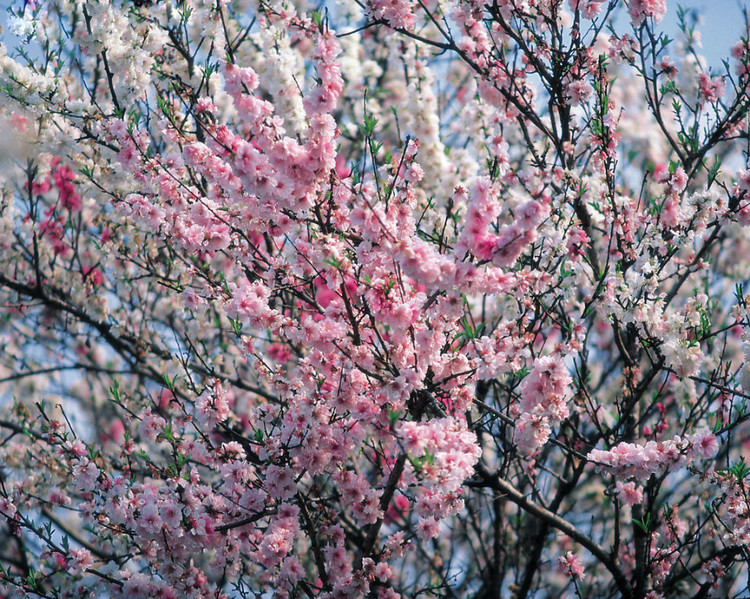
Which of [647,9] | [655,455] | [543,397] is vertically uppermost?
[647,9]

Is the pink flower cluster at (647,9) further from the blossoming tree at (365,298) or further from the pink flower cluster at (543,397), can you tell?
the pink flower cluster at (543,397)

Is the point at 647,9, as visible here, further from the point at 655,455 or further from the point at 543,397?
the point at 655,455

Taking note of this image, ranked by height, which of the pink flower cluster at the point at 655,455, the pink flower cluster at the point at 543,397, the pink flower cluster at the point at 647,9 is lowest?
the pink flower cluster at the point at 655,455

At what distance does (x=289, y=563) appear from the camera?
386 centimetres

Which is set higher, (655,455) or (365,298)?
(365,298)

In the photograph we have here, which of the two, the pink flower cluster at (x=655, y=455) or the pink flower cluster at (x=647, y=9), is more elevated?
the pink flower cluster at (x=647, y=9)

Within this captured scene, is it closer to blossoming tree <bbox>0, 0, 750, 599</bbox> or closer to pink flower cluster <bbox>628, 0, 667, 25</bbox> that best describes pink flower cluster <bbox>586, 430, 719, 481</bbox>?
blossoming tree <bbox>0, 0, 750, 599</bbox>

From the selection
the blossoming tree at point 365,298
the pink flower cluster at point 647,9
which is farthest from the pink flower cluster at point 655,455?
the pink flower cluster at point 647,9

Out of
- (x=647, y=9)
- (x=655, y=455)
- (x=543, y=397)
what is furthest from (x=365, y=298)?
(x=647, y=9)

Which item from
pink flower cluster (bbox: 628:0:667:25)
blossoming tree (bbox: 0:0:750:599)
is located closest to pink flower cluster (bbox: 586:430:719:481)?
blossoming tree (bbox: 0:0:750:599)

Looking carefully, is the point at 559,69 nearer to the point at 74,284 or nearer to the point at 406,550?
the point at 406,550

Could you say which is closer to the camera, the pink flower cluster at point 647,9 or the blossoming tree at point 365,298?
the blossoming tree at point 365,298

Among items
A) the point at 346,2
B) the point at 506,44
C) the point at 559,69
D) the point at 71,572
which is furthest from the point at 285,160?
the point at 346,2

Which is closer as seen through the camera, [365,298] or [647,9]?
[365,298]
